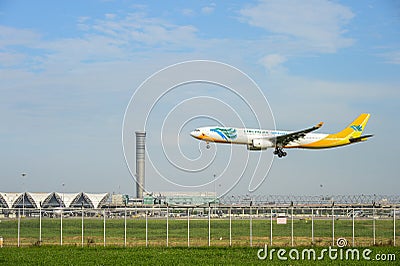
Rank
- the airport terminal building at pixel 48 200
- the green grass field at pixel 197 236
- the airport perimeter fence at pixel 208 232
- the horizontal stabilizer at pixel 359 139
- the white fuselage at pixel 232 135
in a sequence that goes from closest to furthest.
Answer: the airport perimeter fence at pixel 208 232
the green grass field at pixel 197 236
the white fuselage at pixel 232 135
the horizontal stabilizer at pixel 359 139
the airport terminal building at pixel 48 200

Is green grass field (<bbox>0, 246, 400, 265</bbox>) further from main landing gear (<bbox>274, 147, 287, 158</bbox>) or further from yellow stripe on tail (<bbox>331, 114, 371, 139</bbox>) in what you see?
yellow stripe on tail (<bbox>331, 114, 371, 139</bbox>)

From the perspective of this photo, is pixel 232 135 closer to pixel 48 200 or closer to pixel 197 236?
pixel 197 236

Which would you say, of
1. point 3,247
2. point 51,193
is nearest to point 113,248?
point 3,247

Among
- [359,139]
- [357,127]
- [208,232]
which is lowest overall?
[208,232]

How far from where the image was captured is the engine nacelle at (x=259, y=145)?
7412 cm

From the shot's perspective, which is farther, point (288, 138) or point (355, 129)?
point (355, 129)

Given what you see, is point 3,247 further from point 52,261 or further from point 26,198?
point 26,198

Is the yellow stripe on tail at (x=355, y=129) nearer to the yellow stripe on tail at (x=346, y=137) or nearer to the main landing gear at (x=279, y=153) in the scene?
the yellow stripe on tail at (x=346, y=137)

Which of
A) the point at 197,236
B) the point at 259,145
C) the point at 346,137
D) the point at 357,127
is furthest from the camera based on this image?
the point at 357,127

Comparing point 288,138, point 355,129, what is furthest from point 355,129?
point 288,138

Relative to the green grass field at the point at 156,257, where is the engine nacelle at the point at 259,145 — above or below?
above

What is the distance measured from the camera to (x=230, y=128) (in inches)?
2938

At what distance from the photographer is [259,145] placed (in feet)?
243

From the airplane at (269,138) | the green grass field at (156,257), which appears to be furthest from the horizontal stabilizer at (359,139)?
the green grass field at (156,257)
